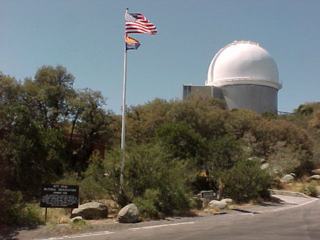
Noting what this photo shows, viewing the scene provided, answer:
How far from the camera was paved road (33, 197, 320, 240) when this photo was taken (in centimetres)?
1781

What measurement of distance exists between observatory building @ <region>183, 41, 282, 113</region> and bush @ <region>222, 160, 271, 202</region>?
152 ft

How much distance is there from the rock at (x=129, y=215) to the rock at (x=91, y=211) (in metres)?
1.22

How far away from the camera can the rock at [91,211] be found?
22556 millimetres

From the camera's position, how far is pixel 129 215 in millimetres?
22094

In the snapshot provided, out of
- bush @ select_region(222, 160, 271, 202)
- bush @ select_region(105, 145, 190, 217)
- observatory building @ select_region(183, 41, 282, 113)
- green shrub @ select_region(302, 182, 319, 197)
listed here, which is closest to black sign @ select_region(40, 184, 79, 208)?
bush @ select_region(105, 145, 190, 217)

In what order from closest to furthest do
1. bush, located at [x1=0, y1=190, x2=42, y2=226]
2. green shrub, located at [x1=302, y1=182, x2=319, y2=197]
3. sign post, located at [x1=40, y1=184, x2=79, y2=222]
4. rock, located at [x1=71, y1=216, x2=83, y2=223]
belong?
bush, located at [x1=0, y1=190, x2=42, y2=226] < rock, located at [x1=71, y1=216, x2=83, y2=223] < sign post, located at [x1=40, y1=184, x2=79, y2=222] < green shrub, located at [x1=302, y1=182, x2=319, y2=197]

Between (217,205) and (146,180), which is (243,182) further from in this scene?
(146,180)

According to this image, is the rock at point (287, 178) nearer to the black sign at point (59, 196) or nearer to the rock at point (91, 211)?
the rock at point (91, 211)

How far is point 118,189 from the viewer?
995 inches

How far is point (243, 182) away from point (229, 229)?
46.3 feet

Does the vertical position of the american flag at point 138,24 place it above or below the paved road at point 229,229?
above

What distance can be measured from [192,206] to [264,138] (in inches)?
1273

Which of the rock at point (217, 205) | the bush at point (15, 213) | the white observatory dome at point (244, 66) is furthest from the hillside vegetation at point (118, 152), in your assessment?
the white observatory dome at point (244, 66)

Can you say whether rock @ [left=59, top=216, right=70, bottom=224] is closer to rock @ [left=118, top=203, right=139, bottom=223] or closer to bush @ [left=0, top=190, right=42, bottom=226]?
bush @ [left=0, top=190, right=42, bottom=226]
